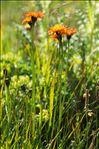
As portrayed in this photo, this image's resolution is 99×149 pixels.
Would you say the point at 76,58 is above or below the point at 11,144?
above

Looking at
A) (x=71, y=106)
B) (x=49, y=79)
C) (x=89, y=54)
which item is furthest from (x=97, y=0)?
(x=71, y=106)

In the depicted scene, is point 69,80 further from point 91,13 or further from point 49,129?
point 91,13

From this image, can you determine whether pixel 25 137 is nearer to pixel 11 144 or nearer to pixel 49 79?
pixel 11 144

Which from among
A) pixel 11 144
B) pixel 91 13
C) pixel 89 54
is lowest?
pixel 11 144

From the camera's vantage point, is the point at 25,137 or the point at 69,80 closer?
the point at 25,137

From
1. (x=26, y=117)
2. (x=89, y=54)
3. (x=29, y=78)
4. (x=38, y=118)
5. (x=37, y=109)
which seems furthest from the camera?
(x=89, y=54)

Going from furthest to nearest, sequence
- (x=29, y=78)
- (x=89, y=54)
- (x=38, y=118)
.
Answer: (x=89, y=54), (x=29, y=78), (x=38, y=118)
